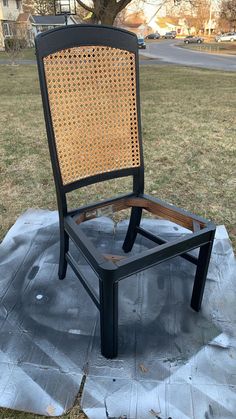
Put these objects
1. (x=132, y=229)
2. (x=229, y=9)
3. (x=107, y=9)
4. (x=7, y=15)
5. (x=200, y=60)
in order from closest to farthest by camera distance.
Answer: (x=132, y=229), (x=107, y=9), (x=200, y=60), (x=7, y=15), (x=229, y=9)

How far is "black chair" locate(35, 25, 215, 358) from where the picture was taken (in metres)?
1.35

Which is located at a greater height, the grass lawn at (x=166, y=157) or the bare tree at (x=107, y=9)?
the bare tree at (x=107, y=9)

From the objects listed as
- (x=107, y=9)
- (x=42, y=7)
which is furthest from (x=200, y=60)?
(x=42, y=7)

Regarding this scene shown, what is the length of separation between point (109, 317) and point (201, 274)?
1.74 ft

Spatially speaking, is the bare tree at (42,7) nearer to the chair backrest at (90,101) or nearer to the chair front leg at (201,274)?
the chair backrest at (90,101)

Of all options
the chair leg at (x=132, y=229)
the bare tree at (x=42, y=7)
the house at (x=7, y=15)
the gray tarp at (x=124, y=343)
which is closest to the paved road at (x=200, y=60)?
the house at (x=7, y=15)

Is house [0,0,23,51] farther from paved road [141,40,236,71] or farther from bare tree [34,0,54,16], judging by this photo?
paved road [141,40,236,71]

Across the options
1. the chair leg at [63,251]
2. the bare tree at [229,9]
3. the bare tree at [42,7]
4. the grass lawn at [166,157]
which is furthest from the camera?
the bare tree at [42,7]

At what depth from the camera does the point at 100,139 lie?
1.69m

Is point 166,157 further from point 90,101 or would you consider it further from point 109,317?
point 109,317

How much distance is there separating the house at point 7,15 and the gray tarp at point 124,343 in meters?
26.4

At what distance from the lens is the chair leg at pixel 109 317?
4.10 feet

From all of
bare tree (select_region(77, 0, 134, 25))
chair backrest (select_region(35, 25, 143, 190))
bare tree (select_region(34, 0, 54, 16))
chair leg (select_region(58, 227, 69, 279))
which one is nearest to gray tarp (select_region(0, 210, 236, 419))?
chair leg (select_region(58, 227, 69, 279))

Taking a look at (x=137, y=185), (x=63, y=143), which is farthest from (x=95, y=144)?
(x=137, y=185)
